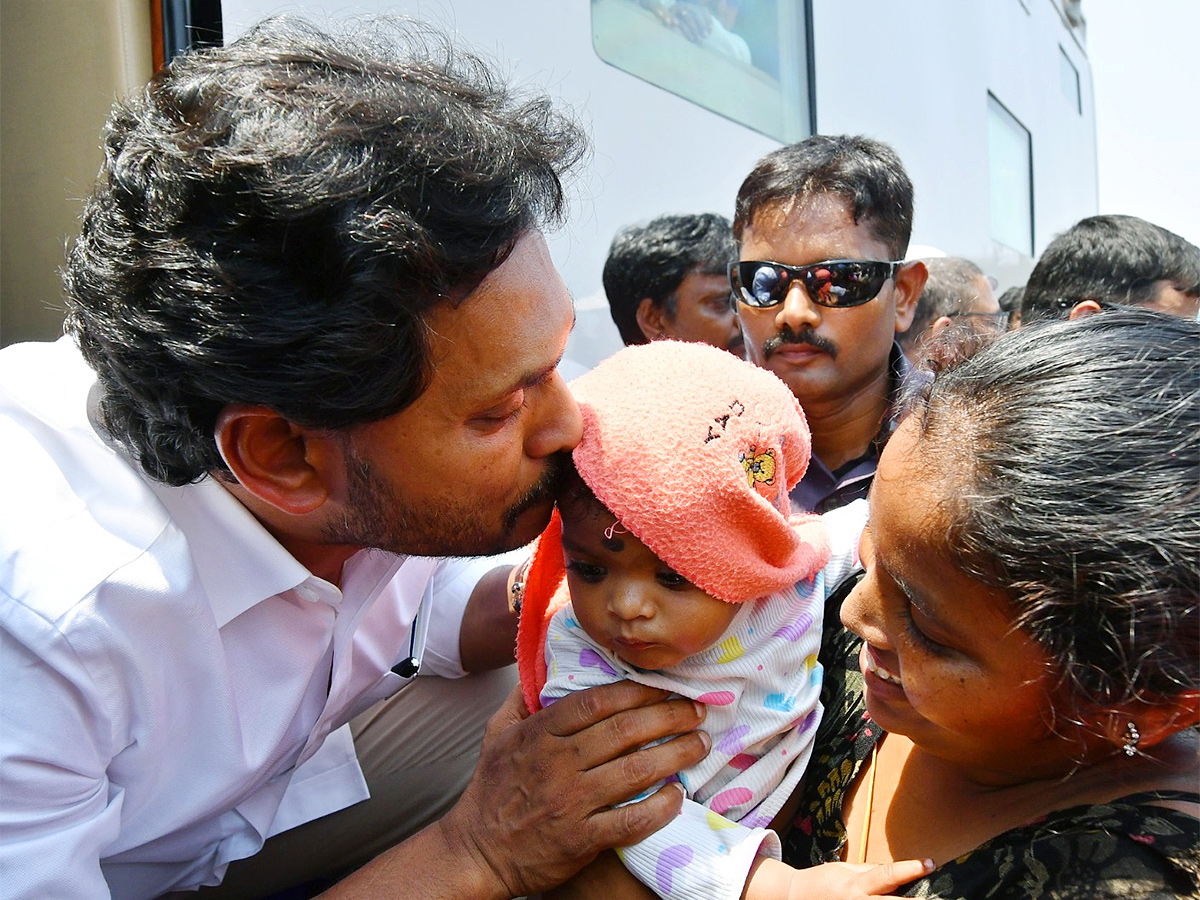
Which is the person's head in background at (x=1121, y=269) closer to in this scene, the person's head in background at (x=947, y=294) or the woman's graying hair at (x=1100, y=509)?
the person's head in background at (x=947, y=294)

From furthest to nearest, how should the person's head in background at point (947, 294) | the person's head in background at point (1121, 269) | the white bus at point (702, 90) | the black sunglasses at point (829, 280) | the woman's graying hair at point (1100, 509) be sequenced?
the person's head in background at point (947, 294) → the person's head in background at point (1121, 269) → the black sunglasses at point (829, 280) → the white bus at point (702, 90) → the woman's graying hair at point (1100, 509)

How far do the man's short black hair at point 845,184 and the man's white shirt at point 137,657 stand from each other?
161 centimetres

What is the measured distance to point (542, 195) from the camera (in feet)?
5.21

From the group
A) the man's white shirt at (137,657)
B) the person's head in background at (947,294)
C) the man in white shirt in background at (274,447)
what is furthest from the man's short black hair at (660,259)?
the man's white shirt at (137,657)

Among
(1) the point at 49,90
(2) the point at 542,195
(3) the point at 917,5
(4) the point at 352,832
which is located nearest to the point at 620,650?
(2) the point at 542,195

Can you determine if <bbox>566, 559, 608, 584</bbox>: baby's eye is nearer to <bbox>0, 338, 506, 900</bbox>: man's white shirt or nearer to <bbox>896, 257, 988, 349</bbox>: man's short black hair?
<bbox>0, 338, 506, 900</bbox>: man's white shirt

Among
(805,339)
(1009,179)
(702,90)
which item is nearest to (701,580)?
(805,339)

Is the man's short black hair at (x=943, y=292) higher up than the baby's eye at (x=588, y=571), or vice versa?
the baby's eye at (x=588, y=571)

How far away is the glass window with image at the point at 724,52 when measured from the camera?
10.9 ft

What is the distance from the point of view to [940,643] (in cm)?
105

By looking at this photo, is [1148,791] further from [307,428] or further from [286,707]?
[286,707]

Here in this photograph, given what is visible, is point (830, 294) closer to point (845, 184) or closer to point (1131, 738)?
point (845, 184)

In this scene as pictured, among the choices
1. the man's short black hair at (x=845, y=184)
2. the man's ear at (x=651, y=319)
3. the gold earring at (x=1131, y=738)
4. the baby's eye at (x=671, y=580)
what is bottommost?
the man's ear at (x=651, y=319)

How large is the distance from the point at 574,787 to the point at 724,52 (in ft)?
11.0
